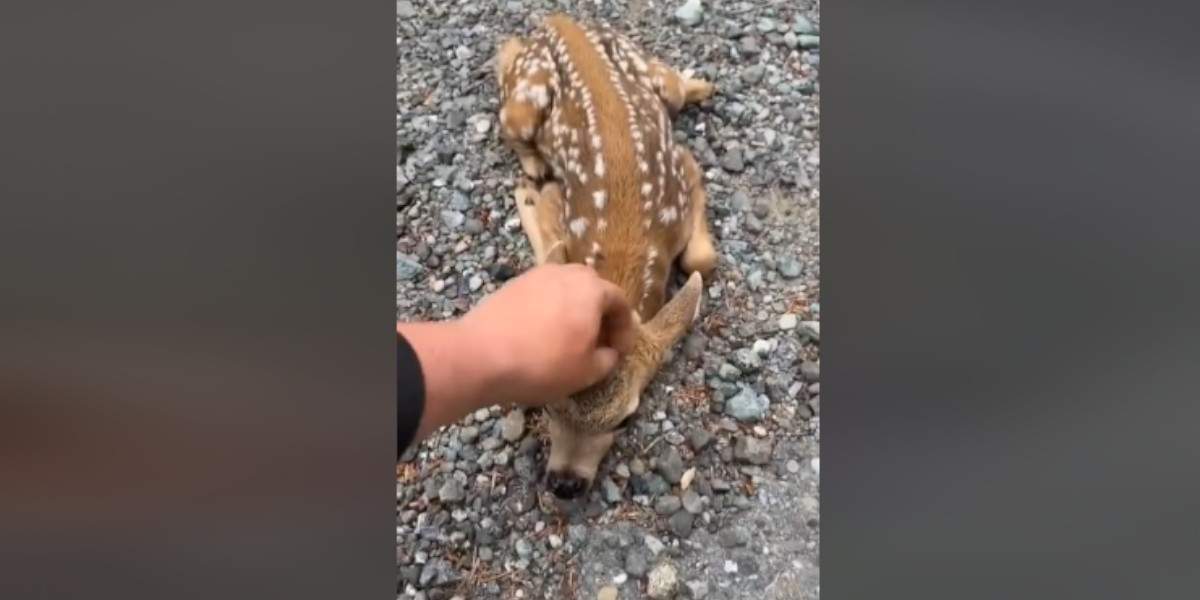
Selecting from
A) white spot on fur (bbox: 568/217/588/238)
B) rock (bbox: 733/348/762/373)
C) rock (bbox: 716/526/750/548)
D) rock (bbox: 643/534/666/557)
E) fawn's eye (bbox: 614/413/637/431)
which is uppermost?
white spot on fur (bbox: 568/217/588/238)

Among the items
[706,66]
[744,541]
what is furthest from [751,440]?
[706,66]

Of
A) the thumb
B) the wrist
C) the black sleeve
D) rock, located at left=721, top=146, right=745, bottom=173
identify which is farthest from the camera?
rock, located at left=721, top=146, right=745, bottom=173

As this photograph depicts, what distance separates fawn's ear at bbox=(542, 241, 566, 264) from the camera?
4.50ft

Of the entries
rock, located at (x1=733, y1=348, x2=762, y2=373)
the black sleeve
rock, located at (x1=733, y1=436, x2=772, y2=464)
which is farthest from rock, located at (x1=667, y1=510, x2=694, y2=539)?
the black sleeve

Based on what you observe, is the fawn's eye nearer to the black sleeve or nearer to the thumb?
the thumb

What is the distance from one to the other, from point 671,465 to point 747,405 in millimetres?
149

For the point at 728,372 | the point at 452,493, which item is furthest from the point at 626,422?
the point at 452,493

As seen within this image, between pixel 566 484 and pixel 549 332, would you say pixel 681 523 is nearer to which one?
pixel 566 484

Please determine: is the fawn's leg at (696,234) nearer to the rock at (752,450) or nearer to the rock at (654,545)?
the rock at (752,450)

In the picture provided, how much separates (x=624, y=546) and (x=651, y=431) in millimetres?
174

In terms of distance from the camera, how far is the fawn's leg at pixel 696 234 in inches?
57.1

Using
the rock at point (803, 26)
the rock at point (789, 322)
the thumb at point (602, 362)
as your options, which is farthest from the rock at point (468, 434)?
the rock at point (803, 26)

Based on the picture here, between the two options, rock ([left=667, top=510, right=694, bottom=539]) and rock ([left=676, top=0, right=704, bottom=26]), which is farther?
rock ([left=676, top=0, right=704, bottom=26])

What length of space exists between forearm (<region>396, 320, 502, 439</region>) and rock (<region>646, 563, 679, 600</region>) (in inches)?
15.4
